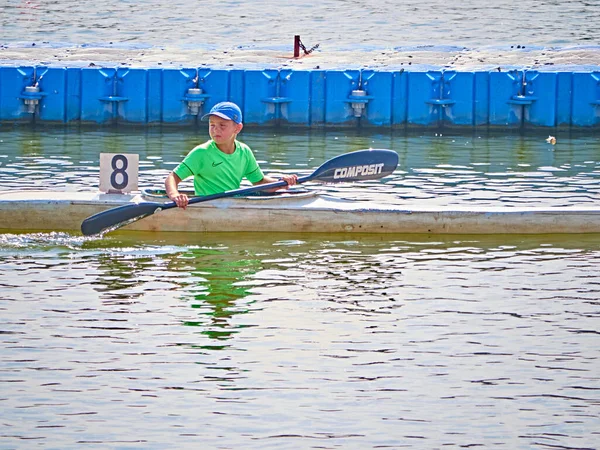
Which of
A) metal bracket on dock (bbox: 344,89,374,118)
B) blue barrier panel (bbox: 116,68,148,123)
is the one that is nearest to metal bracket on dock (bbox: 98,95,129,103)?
blue barrier panel (bbox: 116,68,148,123)

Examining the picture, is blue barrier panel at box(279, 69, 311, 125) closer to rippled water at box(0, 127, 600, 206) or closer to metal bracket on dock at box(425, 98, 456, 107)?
rippled water at box(0, 127, 600, 206)

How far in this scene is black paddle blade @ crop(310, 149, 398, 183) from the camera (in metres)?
13.6

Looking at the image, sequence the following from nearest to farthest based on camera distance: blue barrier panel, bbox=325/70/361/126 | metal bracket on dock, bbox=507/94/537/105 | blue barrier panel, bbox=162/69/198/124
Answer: metal bracket on dock, bbox=507/94/537/105 → blue barrier panel, bbox=325/70/361/126 → blue barrier panel, bbox=162/69/198/124

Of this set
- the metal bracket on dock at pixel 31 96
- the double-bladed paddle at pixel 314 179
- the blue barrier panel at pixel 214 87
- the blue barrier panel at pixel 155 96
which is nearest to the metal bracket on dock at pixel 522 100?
the blue barrier panel at pixel 214 87

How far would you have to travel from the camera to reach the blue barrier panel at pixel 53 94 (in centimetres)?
2328

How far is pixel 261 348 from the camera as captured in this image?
9.69 m

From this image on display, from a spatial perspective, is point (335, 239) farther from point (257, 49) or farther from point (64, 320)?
point (257, 49)

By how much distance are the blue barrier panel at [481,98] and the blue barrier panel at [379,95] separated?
1436 mm

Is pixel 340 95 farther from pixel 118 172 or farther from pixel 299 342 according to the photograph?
pixel 299 342

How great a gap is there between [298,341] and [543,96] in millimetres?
13842

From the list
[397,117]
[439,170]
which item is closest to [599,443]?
[439,170]

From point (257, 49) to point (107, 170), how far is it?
15858 mm

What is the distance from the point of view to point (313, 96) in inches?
907

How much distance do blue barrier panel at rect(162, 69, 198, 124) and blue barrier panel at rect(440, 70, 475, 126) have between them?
4.23 meters
